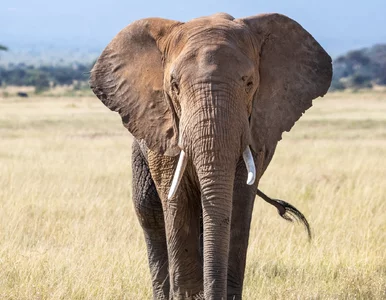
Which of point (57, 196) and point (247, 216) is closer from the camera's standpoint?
point (247, 216)

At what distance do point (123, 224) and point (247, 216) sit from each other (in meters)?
4.11

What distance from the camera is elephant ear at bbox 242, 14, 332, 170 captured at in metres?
5.54

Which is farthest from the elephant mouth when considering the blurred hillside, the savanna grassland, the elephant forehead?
the blurred hillside

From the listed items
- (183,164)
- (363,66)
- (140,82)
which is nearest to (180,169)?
(183,164)

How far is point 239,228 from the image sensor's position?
5.58 m

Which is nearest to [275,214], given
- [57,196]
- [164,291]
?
[57,196]

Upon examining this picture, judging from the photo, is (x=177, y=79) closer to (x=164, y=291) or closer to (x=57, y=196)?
(x=164, y=291)

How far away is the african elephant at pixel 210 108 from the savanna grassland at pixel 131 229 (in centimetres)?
110

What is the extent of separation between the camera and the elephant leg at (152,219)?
671 centimetres

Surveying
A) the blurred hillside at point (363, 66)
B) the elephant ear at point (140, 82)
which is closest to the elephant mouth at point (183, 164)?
the elephant ear at point (140, 82)

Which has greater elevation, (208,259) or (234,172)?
(234,172)

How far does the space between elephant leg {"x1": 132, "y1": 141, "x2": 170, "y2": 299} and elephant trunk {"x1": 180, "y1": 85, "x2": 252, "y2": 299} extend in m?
1.66

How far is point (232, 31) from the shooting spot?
5.36 m

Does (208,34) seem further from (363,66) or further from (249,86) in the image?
(363,66)
